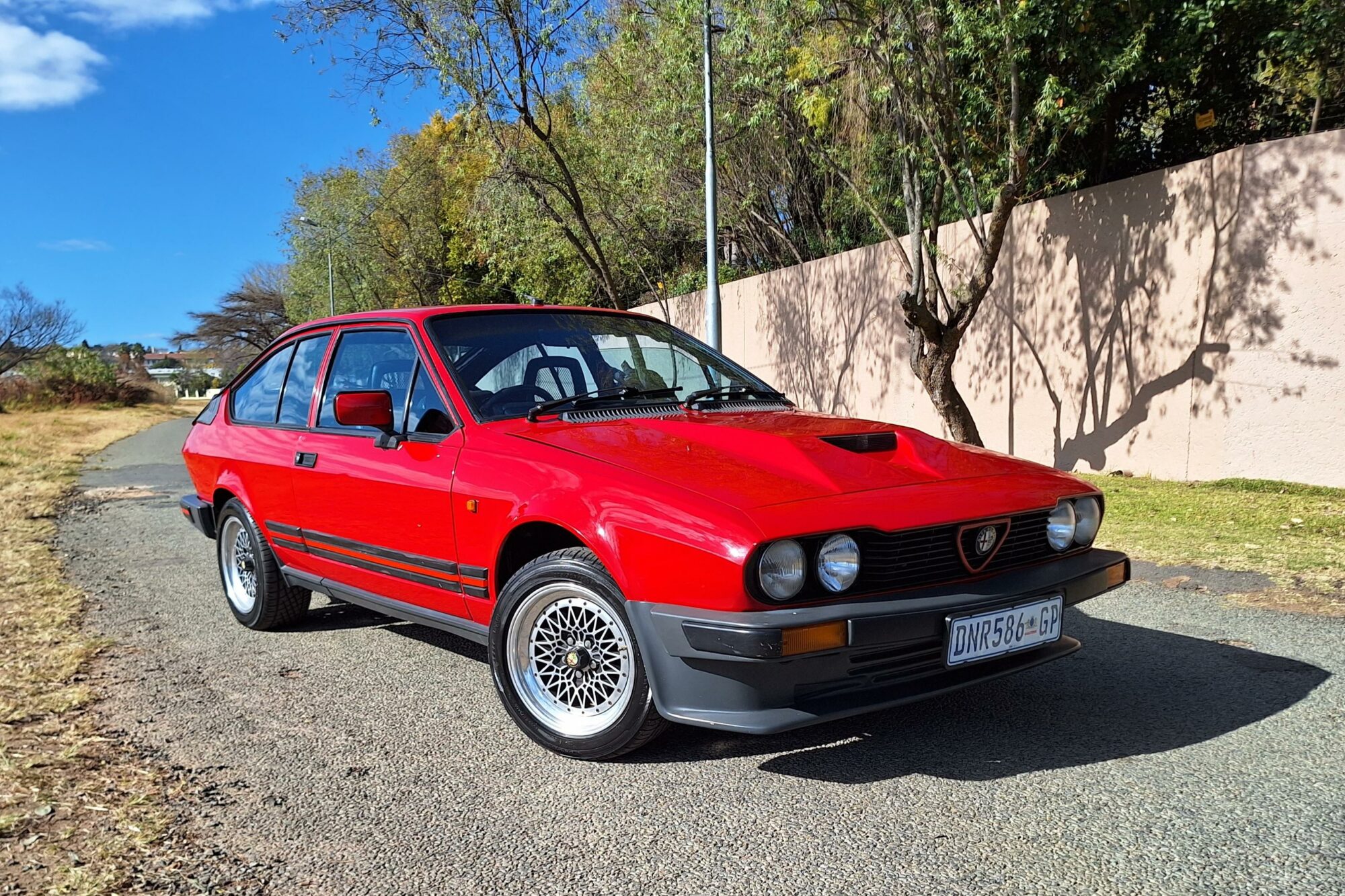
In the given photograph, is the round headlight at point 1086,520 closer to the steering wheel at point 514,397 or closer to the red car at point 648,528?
the red car at point 648,528

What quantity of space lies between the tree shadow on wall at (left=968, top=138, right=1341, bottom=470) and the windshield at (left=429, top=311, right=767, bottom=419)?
5985 mm

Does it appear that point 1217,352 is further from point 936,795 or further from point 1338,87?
point 936,795

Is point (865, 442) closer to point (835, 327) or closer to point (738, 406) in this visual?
point (738, 406)

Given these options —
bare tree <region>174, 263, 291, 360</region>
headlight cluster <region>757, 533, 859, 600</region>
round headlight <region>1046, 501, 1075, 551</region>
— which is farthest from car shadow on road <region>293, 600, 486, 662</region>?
bare tree <region>174, 263, 291, 360</region>

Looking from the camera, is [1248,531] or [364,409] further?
[1248,531]

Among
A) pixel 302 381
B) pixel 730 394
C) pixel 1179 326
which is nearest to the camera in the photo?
pixel 730 394

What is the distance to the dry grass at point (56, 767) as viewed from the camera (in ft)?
8.00

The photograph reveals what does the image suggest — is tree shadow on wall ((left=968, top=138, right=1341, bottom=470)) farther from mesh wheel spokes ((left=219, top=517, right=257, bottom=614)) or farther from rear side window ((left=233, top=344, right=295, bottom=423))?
mesh wheel spokes ((left=219, top=517, right=257, bottom=614))

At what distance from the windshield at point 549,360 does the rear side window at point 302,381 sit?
0.93 meters

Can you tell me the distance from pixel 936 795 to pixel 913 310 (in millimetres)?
7971

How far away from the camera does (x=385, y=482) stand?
12.3 feet

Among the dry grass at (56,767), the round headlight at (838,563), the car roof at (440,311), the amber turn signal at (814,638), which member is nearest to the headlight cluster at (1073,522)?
the round headlight at (838,563)

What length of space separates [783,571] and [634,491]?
0.50 m

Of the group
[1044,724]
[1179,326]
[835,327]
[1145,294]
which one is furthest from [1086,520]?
[835,327]
